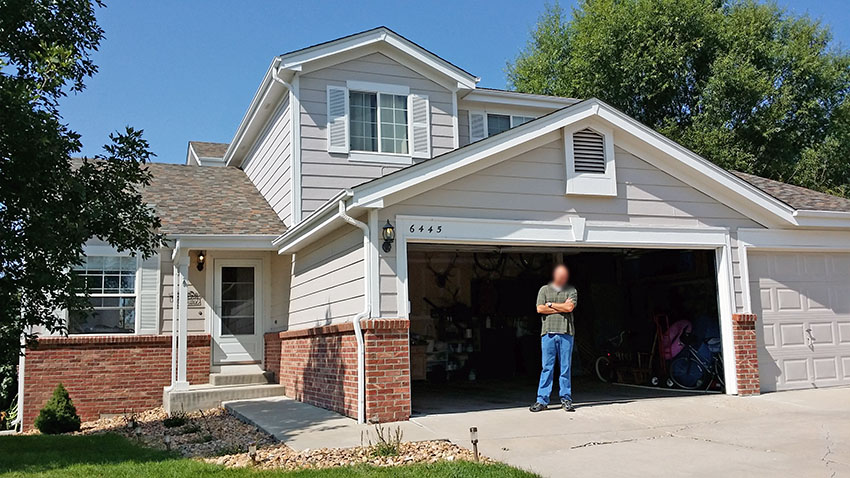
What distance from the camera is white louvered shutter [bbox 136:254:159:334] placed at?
12914 mm

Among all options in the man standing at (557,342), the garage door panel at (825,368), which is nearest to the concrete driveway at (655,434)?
the man standing at (557,342)

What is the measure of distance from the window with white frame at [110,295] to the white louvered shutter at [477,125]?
7.19m

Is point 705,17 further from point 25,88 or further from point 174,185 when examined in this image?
point 25,88

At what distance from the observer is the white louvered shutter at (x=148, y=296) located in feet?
42.4

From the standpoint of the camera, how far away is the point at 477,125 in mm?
15156

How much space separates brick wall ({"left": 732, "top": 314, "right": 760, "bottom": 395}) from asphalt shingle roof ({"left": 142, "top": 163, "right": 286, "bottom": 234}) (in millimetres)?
7760

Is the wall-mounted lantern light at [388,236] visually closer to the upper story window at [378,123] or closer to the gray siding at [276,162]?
the gray siding at [276,162]

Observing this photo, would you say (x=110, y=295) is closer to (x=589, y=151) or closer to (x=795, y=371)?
(x=589, y=151)

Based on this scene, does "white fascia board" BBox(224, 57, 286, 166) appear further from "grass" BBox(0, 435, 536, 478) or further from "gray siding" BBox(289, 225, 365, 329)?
"grass" BBox(0, 435, 536, 478)

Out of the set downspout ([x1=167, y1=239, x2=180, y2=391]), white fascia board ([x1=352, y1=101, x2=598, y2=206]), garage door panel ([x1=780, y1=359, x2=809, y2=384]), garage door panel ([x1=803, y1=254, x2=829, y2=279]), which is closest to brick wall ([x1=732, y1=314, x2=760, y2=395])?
garage door panel ([x1=780, y1=359, x2=809, y2=384])

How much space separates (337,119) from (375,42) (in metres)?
1.68

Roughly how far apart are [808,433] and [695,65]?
22730mm

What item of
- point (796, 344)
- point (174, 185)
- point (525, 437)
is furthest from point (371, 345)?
point (174, 185)

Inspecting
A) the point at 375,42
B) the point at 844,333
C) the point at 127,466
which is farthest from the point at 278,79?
the point at 844,333
